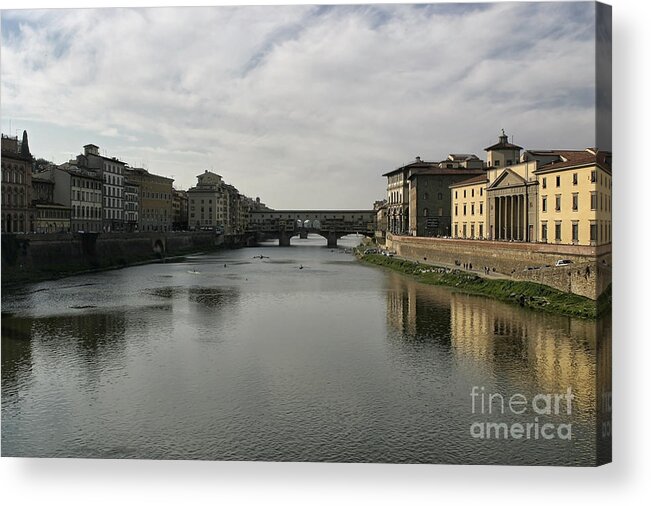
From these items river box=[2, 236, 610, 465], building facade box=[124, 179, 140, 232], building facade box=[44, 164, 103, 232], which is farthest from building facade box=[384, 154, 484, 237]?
building facade box=[44, 164, 103, 232]

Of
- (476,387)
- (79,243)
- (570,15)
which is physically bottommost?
(476,387)

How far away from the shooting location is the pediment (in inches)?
1264

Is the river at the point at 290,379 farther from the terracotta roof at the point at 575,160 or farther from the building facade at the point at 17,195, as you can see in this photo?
the building facade at the point at 17,195

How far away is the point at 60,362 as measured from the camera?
53.2 ft

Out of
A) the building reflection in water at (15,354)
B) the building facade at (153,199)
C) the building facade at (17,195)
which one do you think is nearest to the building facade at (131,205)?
the building facade at (153,199)

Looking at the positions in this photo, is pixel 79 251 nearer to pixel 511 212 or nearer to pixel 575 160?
pixel 511 212

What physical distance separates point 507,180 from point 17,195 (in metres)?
25.4

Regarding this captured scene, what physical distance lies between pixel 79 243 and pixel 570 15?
35803 millimetres

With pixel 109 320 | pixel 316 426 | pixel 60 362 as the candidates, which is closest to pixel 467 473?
pixel 316 426

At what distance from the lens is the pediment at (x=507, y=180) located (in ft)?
105

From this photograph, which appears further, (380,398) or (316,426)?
(380,398)

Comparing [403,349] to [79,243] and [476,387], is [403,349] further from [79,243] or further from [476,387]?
[79,243]

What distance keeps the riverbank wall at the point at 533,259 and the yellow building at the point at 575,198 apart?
0.43m

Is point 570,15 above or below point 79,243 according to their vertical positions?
above
